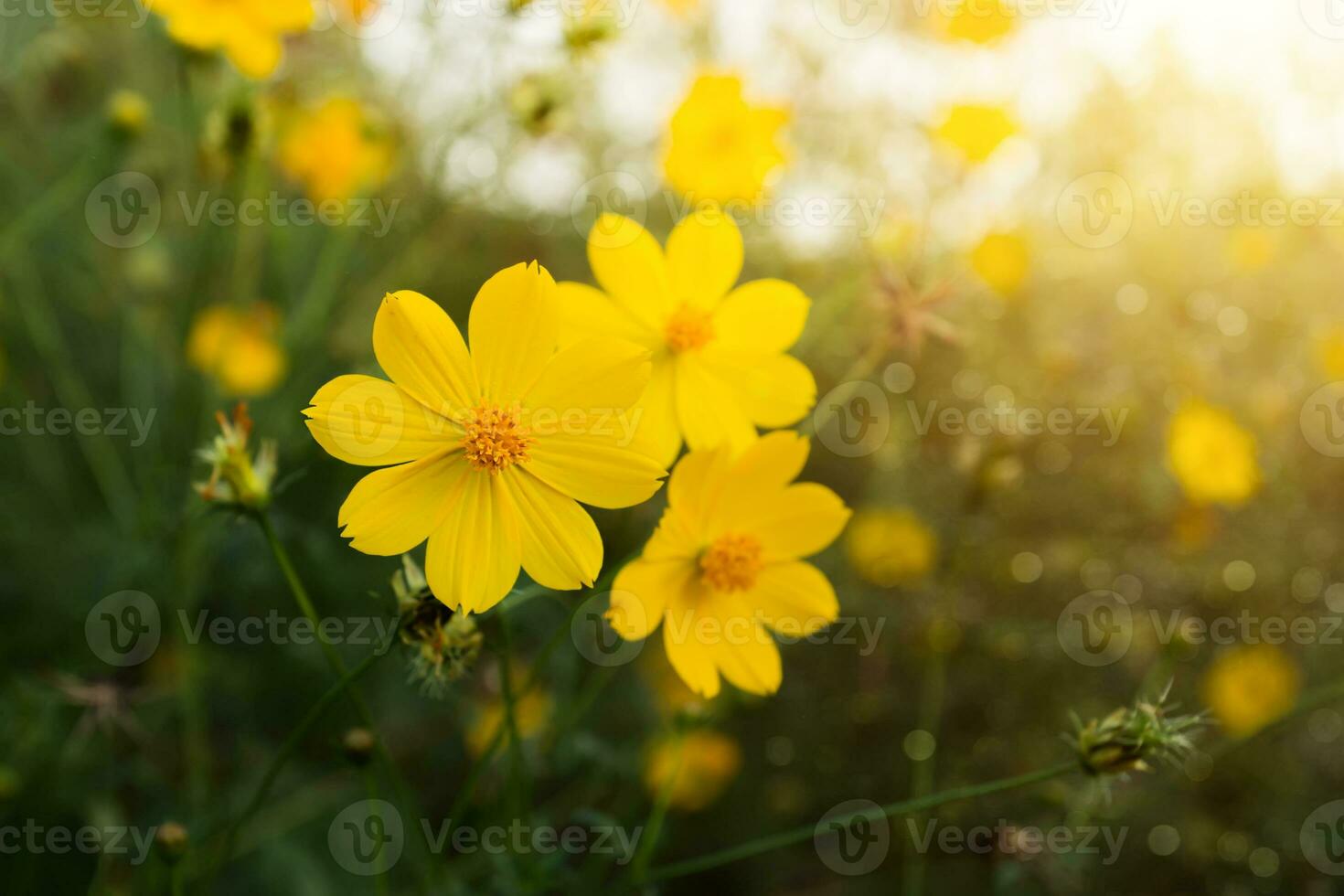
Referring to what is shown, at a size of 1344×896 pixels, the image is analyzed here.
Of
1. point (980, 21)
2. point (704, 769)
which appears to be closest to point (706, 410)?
point (704, 769)

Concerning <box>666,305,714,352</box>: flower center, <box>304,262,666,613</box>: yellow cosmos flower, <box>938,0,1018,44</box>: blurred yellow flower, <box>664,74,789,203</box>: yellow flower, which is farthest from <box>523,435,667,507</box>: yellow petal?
<box>938,0,1018,44</box>: blurred yellow flower

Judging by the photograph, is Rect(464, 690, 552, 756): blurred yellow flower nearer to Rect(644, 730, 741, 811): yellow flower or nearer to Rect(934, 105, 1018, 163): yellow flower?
Rect(644, 730, 741, 811): yellow flower

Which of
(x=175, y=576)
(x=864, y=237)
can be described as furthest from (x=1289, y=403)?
(x=175, y=576)

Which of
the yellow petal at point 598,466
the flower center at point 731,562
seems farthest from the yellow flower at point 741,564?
the yellow petal at point 598,466

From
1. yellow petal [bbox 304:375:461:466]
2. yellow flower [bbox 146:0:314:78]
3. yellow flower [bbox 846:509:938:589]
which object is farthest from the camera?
yellow flower [bbox 846:509:938:589]

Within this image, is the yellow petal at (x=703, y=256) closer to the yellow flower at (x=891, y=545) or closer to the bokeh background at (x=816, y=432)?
the bokeh background at (x=816, y=432)

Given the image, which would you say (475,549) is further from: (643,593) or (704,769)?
(704,769)
